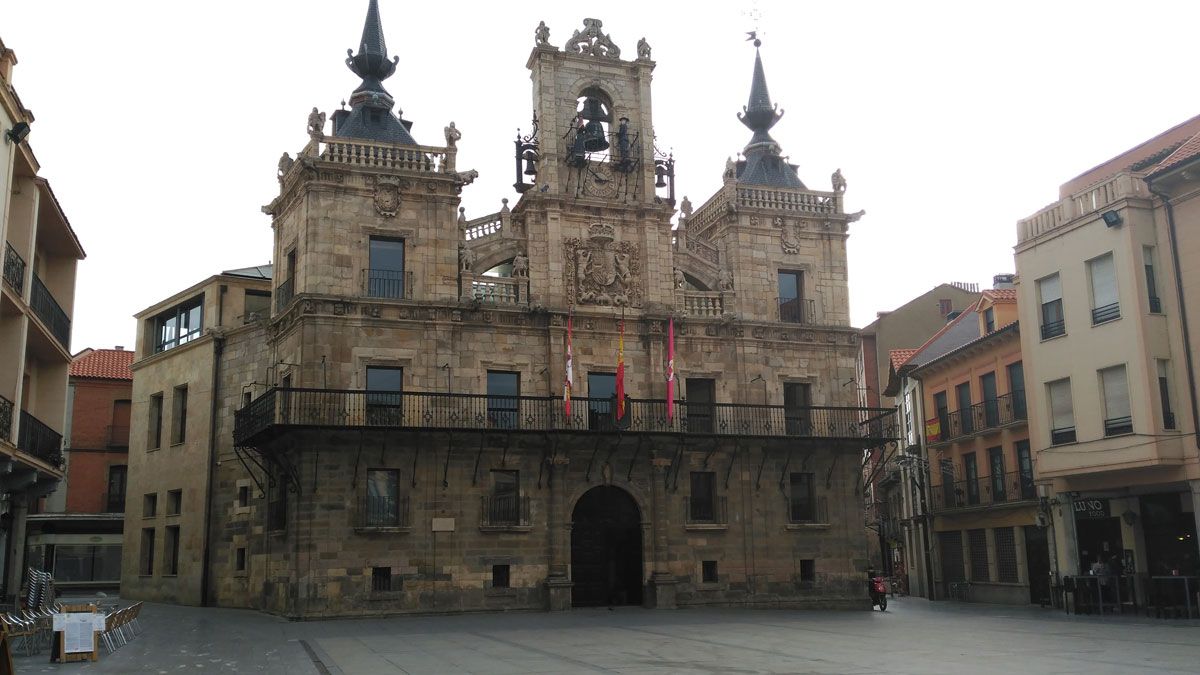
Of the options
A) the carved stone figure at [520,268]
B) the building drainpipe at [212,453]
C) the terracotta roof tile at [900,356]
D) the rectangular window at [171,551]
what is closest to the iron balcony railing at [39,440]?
the building drainpipe at [212,453]

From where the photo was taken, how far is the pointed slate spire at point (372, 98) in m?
34.2

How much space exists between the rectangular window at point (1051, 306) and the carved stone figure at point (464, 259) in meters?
16.2

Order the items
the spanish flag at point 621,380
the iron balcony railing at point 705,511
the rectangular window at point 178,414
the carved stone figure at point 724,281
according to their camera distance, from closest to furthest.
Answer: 1. the spanish flag at point 621,380
2. the iron balcony railing at point 705,511
3. the carved stone figure at point 724,281
4. the rectangular window at point 178,414

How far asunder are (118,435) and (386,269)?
25697mm

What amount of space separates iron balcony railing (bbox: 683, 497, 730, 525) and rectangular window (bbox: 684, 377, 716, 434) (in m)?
2.12

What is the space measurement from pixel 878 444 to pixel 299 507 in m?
17.5

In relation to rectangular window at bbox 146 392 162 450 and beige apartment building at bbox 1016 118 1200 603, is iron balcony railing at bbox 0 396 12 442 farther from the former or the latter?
beige apartment building at bbox 1016 118 1200 603

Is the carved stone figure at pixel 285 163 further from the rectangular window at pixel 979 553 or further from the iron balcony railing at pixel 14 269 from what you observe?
the rectangular window at pixel 979 553

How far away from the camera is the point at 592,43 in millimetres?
36719

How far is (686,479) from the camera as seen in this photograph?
33938 mm

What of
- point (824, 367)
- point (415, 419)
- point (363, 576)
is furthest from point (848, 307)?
point (363, 576)

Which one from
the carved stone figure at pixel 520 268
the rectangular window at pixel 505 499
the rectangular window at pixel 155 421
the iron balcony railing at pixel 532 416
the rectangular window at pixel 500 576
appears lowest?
the rectangular window at pixel 500 576

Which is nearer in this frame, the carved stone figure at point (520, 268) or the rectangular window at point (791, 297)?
the carved stone figure at point (520, 268)

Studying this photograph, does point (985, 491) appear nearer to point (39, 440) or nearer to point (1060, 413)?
point (1060, 413)
